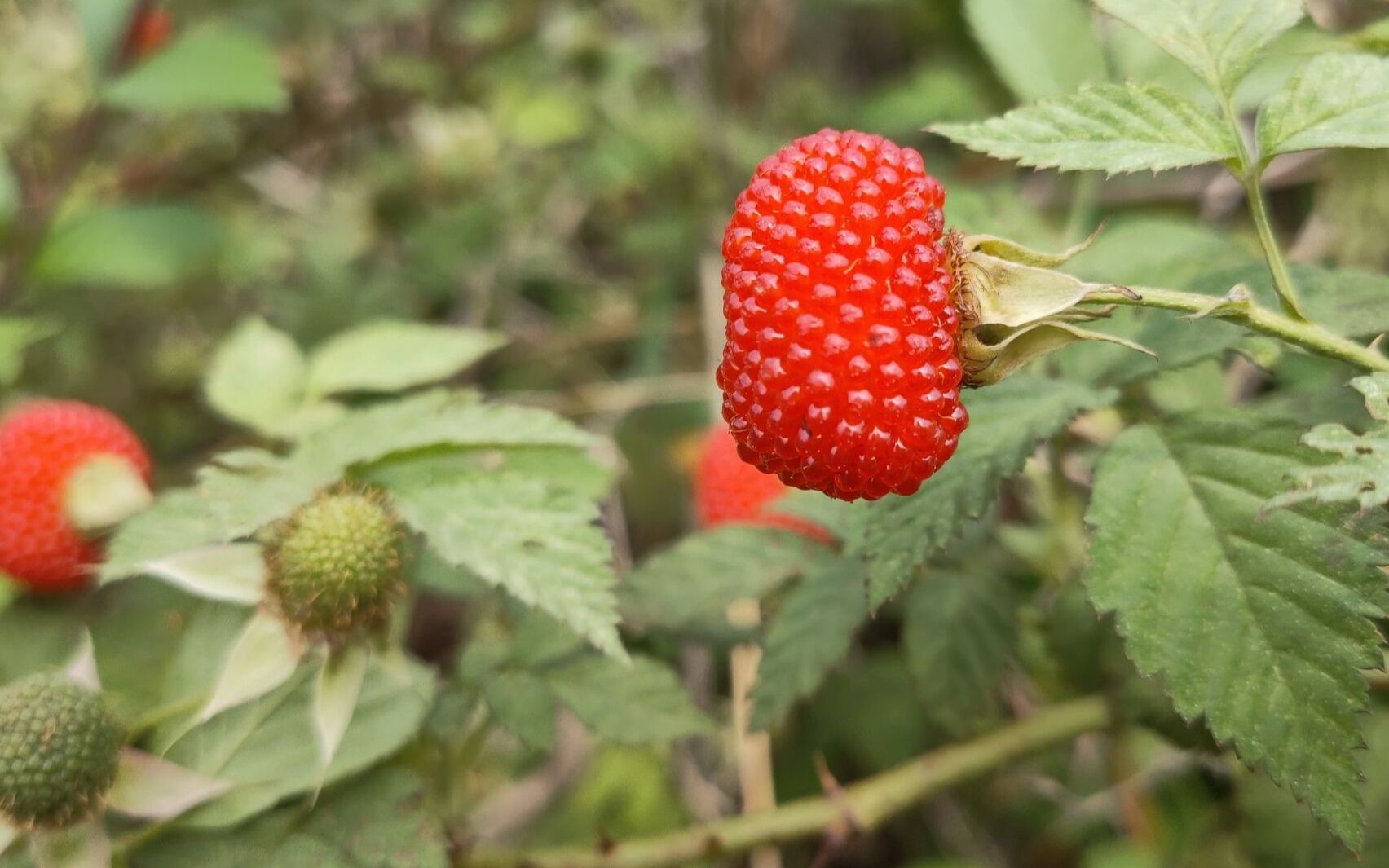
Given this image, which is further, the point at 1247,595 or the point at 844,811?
the point at 844,811

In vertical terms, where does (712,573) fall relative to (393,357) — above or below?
below

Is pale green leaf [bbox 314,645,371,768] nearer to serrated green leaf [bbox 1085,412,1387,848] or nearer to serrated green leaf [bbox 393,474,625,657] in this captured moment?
serrated green leaf [bbox 393,474,625,657]

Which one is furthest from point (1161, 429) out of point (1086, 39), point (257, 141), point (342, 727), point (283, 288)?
point (257, 141)

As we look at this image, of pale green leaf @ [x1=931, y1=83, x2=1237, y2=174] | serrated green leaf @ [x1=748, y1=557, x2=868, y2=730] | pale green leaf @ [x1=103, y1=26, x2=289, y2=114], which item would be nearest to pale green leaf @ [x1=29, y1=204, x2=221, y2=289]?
pale green leaf @ [x1=103, y1=26, x2=289, y2=114]

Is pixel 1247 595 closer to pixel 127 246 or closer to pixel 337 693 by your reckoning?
pixel 337 693

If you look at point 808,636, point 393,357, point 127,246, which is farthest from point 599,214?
point 808,636

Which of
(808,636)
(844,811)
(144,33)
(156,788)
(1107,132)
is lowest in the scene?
A: (844,811)

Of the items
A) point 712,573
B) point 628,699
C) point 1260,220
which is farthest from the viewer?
point 712,573
